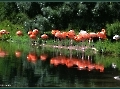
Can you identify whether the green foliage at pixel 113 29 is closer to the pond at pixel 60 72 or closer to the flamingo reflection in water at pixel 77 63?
the pond at pixel 60 72

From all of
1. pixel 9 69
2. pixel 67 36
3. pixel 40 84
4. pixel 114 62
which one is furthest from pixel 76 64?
pixel 67 36

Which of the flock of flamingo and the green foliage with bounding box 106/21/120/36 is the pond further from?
the green foliage with bounding box 106/21/120/36

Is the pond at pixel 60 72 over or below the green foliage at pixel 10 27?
below

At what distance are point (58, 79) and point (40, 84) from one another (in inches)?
33.9

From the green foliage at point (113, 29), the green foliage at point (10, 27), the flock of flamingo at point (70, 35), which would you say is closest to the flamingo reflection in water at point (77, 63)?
the flock of flamingo at point (70, 35)

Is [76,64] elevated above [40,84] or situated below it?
above

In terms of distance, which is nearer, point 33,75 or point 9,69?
point 33,75

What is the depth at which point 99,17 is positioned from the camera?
23.0m

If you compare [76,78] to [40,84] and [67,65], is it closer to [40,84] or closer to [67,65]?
[40,84]

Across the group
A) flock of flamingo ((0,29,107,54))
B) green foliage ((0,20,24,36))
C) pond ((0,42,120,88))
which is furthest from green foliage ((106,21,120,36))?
green foliage ((0,20,24,36))

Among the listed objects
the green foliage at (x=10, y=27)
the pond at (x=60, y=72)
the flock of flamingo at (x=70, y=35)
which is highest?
the green foliage at (x=10, y=27)

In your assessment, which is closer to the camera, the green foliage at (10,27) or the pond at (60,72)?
the pond at (60,72)

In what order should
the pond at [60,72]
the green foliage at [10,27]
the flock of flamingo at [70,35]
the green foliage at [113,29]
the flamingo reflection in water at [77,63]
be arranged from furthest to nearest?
the green foliage at [10,27] → the green foliage at [113,29] → the flock of flamingo at [70,35] → the flamingo reflection in water at [77,63] → the pond at [60,72]

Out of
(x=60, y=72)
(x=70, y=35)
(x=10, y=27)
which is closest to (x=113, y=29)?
(x=70, y=35)
